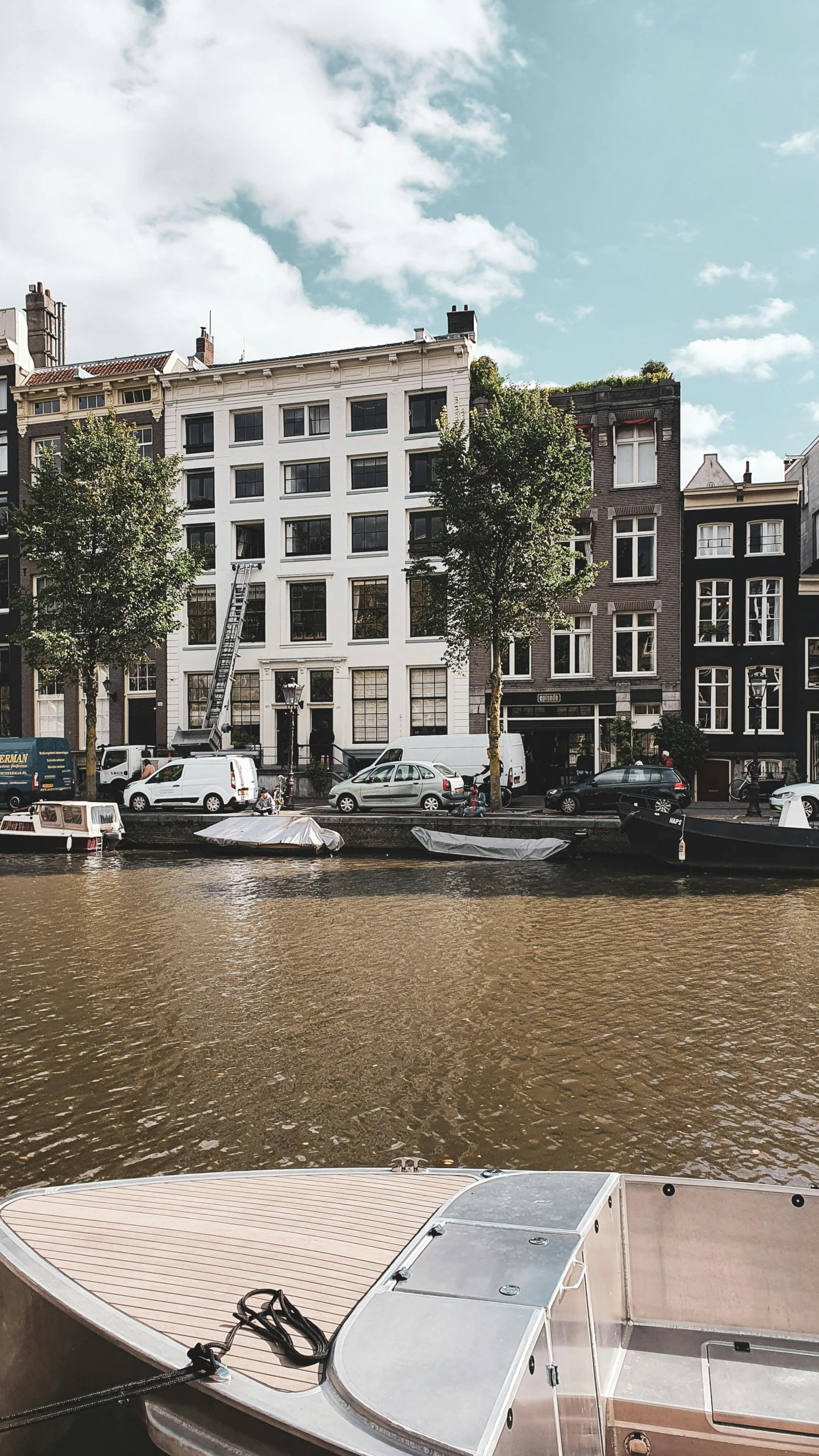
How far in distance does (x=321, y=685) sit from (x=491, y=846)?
17.1 meters

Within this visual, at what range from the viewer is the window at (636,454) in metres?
34.4

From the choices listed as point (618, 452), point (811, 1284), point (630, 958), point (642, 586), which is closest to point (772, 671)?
point (642, 586)

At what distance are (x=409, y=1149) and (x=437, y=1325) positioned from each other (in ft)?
13.3

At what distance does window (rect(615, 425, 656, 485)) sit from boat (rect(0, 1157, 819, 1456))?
3335 cm

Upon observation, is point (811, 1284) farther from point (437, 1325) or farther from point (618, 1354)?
point (437, 1325)

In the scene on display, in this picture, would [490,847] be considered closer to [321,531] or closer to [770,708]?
[770,708]

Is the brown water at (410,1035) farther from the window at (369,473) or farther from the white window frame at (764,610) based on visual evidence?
the window at (369,473)

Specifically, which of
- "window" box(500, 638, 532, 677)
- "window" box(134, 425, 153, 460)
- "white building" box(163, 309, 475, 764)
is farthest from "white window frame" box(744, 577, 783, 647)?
"window" box(134, 425, 153, 460)

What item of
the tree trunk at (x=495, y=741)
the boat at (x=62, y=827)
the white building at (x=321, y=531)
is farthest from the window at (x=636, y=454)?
the boat at (x=62, y=827)

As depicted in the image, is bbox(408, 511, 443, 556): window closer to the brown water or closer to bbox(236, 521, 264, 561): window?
bbox(236, 521, 264, 561): window

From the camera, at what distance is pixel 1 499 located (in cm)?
4150

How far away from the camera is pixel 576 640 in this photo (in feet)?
114

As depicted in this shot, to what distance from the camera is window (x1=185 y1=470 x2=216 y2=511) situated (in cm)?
3931

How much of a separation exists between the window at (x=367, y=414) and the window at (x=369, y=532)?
3498 mm
